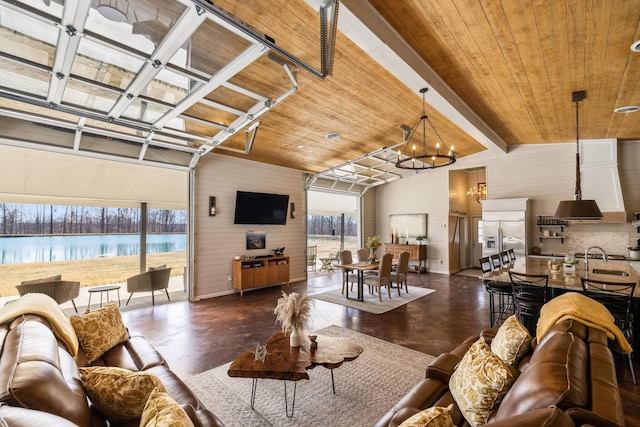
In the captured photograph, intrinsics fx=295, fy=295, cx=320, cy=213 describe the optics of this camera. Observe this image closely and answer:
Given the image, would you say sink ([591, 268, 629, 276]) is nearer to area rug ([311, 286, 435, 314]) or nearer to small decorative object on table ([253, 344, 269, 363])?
area rug ([311, 286, 435, 314])

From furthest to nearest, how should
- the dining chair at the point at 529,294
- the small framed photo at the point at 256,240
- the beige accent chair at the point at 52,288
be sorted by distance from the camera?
the small framed photo at the point at 256,240 → the beige accent chair at the point at 52,288 → the dining chair at the point at 529,294

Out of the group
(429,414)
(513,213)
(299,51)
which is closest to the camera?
(429,414)

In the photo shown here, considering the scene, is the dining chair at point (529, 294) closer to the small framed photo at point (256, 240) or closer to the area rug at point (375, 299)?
the area rug at point (375, 299)

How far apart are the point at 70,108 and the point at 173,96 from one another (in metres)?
1.28

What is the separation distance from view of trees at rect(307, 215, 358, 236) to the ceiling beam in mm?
6036

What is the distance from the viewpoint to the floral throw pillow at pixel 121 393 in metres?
1.56

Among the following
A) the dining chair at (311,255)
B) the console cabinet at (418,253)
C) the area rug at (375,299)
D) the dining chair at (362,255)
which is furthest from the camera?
the console cabinet at (418,253)

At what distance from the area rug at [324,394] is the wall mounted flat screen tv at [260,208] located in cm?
424

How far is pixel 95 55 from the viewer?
10.0ft

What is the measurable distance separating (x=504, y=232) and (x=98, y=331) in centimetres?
910

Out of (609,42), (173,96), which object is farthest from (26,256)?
(609,42)

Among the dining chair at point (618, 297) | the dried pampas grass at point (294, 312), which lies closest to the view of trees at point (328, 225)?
the dried pampas grass at point (294, 312)

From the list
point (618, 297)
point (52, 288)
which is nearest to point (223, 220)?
point (52, 288)

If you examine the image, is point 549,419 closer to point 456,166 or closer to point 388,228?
point 456,166
